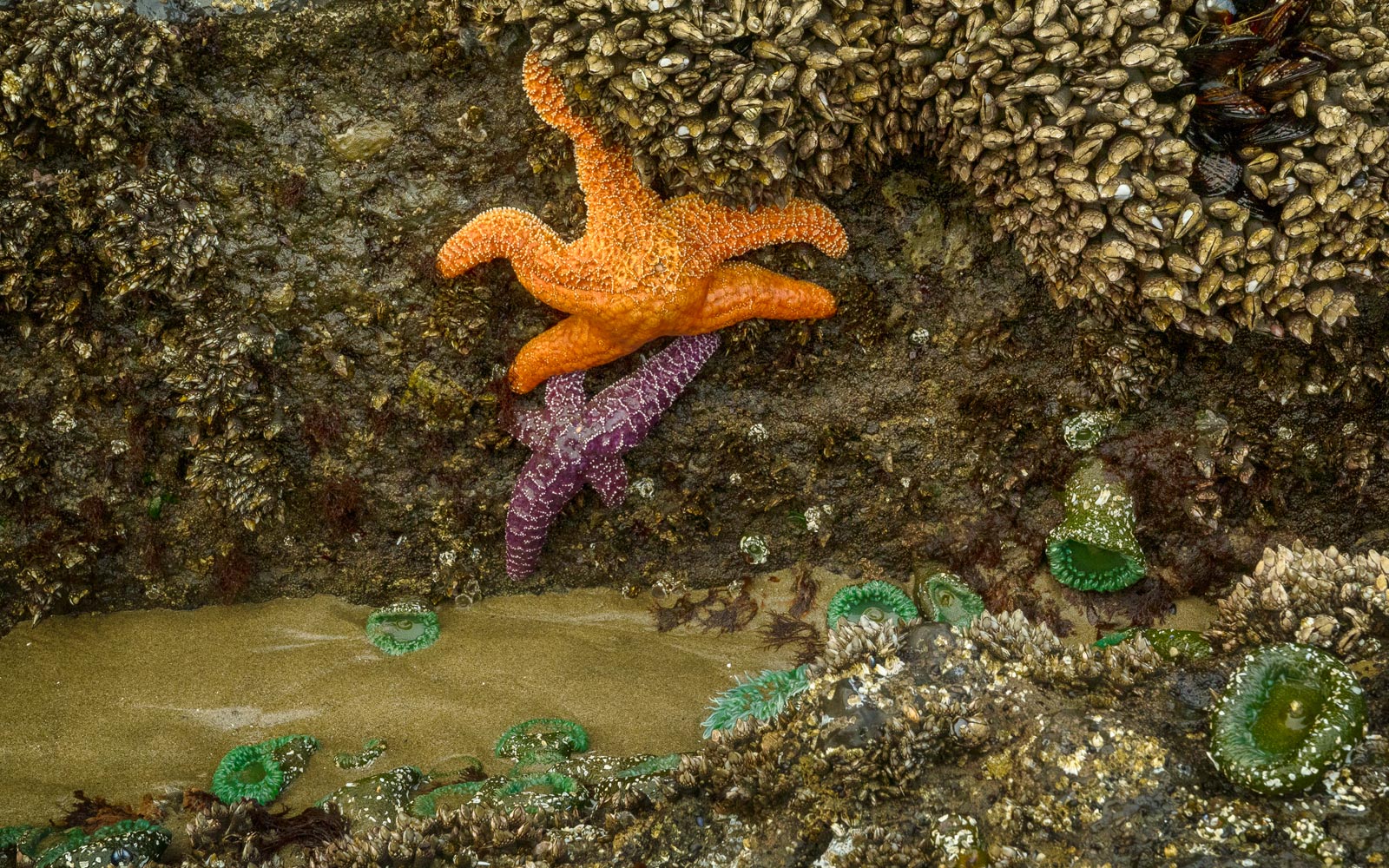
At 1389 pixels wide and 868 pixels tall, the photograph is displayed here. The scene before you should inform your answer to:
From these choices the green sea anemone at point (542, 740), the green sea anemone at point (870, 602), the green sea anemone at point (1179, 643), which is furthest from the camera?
the green sea anemone at point (870, 602)

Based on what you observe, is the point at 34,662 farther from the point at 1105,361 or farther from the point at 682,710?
the point at 1105,361

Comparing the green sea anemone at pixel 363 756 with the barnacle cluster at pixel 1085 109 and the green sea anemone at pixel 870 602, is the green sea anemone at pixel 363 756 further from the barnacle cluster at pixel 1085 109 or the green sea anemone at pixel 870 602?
the barnacle cluster at pixel 1085 109

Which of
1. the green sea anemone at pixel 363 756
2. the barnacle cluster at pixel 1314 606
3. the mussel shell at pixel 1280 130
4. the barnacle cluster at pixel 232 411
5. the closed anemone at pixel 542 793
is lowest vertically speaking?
the green sea anemone at pixel 363 756

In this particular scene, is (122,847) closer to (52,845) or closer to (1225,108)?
(52,845)

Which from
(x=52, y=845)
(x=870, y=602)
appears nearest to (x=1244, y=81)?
(x=870, y=602)

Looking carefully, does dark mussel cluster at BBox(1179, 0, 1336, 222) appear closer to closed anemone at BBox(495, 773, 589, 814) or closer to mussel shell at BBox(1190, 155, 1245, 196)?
mussel shell at BBox(1190, 155, 1245, 196)

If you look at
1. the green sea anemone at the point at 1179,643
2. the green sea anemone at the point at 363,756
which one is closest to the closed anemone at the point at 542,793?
the green sea anemone at the point at 363,756
